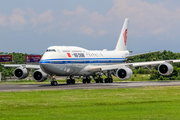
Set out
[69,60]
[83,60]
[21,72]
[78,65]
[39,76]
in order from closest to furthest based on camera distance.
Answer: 1. [69,60]
2. [78,65]
3. [39,76]
4. [83,60]
5. [21,72]

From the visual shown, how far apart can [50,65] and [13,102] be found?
19.8 meters

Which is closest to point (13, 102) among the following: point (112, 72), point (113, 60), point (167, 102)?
point (167, 102)

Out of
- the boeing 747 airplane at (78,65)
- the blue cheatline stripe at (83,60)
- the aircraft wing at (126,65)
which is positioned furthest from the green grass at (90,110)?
the aircraft wing at (126,65)

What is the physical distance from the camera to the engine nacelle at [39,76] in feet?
166

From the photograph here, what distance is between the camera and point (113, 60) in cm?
6025

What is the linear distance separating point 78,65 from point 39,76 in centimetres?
586

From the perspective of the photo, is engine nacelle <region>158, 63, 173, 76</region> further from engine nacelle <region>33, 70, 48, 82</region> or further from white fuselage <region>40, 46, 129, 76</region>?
engine nacelle <region>33, 70, 48, 82</region>

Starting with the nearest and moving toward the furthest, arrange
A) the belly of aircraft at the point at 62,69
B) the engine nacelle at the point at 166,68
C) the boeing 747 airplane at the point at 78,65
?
the belly of aircraft at the point at 62,69 < the boeing 747 airplane at the point at 78,65 < the engine nacelle at the point at 166,68

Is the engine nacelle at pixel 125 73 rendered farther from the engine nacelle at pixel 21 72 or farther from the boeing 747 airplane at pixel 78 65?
the engine nacelle at pixel 21 72

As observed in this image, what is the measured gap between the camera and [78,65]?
50594mm

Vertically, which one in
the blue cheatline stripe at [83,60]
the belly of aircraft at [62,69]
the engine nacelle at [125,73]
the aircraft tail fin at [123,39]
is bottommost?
the engine nacelle at [125,73]

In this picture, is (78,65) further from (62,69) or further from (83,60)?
(62,69)

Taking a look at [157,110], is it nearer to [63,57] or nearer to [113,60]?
[63,57]

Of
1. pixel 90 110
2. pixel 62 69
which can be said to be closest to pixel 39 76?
pixel 62 69
